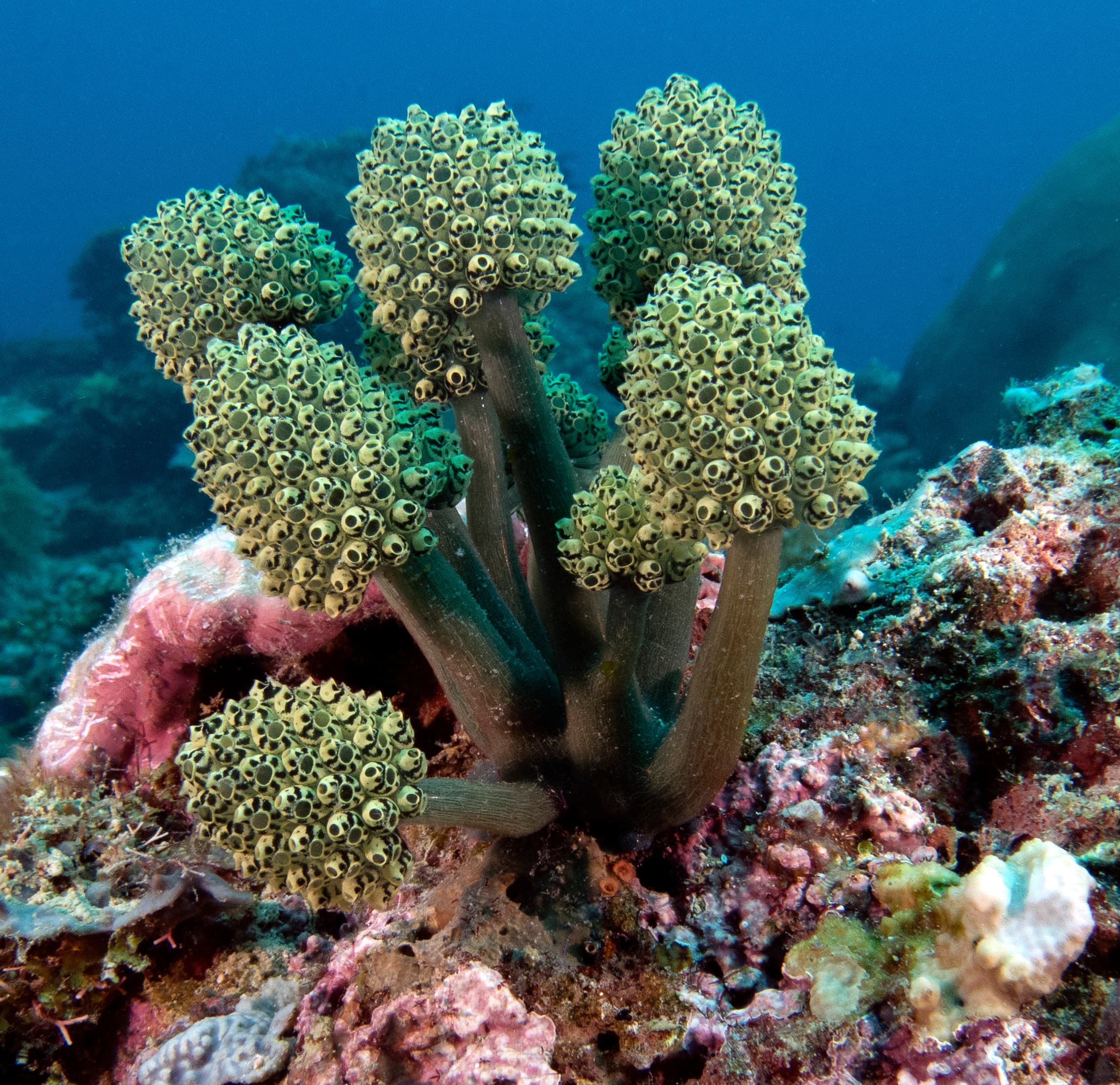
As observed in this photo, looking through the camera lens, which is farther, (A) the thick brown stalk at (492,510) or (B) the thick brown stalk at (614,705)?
(A) the thick brown stalk at (492,510)

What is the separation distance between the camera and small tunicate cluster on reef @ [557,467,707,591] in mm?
2201

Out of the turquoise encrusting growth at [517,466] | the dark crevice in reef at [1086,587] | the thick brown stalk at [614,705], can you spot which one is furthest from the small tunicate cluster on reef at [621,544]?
the dark crevice in reef at [1086,587]

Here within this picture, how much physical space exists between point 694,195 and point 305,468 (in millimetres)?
1764

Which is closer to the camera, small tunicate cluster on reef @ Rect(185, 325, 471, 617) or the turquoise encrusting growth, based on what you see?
the turquoise encrusting growth

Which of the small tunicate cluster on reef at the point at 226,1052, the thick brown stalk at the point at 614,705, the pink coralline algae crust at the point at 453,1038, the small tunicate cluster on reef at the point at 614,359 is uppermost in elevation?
the small tunicate cluster on reef at the point at 614,359

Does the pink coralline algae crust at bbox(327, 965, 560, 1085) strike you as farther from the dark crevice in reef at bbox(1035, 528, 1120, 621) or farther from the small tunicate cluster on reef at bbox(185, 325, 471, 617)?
the dark crevice in reef at bbox(1035, 528, 1120, 621)

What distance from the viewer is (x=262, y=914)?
3037mm

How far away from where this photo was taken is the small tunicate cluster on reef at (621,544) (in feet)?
7.22

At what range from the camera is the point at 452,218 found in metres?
2.37

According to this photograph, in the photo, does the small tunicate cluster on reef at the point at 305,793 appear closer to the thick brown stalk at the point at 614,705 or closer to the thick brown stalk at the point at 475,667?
the thick brown stalk at the point at 475,667

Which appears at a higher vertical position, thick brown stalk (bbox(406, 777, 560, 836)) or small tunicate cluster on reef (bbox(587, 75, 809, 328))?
small tunicate cluster on reef (bbox(587, 75, 809, 328))

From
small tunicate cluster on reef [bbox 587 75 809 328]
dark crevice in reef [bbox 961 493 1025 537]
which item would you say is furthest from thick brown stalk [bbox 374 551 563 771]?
dark crevice in reef [bbox 961 493 1025 537]

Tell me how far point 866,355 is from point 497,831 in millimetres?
74695

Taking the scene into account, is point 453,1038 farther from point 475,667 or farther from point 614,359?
point 614,359
